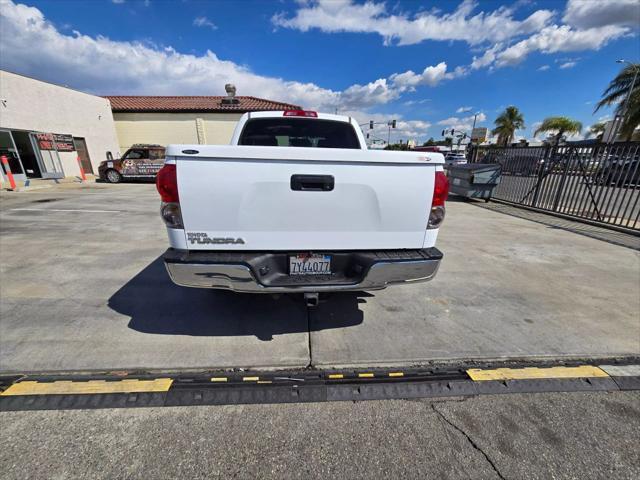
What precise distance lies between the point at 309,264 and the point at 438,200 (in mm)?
1219

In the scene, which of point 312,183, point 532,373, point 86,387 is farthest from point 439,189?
point 86,387

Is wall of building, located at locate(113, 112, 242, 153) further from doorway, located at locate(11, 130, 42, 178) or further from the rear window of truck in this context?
the rear window of truck

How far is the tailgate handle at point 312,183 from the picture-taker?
7.15 ft

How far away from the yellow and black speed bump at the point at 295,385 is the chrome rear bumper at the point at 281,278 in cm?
75

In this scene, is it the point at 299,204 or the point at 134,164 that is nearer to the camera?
the point at 299,204

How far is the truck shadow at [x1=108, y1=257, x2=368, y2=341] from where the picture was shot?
2.97 m

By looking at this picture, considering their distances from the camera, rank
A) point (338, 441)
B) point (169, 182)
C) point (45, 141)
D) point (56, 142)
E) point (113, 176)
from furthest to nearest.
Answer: point (113, 176) → point (56, 142) → point (45, 141) → point (169, 182) → point (338, 441)

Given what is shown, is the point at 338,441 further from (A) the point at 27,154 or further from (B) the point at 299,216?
(A) the point at 27,154

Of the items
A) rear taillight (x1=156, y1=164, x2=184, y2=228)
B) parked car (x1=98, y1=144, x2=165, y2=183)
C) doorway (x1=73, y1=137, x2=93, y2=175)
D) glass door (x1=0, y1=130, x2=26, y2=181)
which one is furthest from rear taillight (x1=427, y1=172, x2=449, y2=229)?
doorway (x1=73, y1=137, x2=93, y2=175)

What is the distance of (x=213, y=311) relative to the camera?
129 inches

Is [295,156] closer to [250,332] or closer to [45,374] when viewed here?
[250,332]

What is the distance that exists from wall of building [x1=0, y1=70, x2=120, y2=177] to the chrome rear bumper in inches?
694

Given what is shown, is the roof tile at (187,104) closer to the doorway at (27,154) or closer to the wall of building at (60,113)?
the wall of building at (60,113)

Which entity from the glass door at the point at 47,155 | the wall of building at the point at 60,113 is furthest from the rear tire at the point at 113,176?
the wall of building at the point at 60,113
